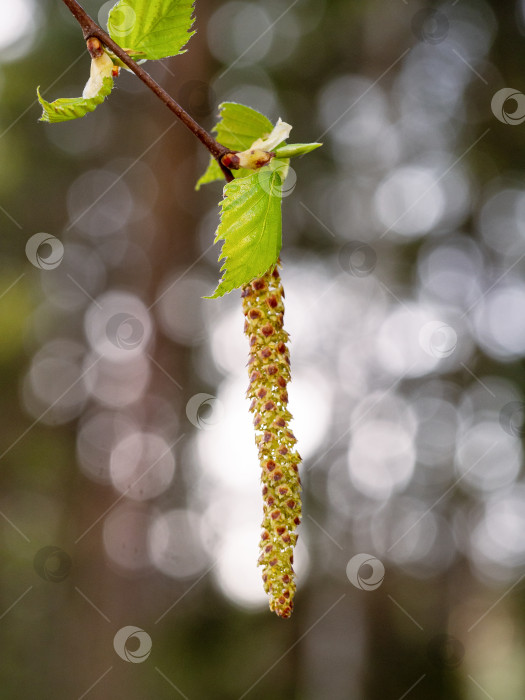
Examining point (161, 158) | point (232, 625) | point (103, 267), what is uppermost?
point (161, 158)

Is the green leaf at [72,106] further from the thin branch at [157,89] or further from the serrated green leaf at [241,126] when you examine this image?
the serrated green leaf at [241,126]

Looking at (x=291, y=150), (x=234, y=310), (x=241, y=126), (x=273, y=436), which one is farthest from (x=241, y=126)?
(x=234, y=310)

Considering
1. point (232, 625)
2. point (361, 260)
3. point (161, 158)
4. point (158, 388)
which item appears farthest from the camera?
point (232, 625)

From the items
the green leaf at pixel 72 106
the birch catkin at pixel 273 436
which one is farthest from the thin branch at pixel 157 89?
the birch catkin at pixel 273 436

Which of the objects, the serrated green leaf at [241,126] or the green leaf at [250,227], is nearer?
the green leaf at [250,227]

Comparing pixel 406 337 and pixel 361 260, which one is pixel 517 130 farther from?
pixel 406 337

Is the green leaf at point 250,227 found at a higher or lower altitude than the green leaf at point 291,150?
lower

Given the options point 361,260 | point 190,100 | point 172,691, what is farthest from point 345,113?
point 172,691
